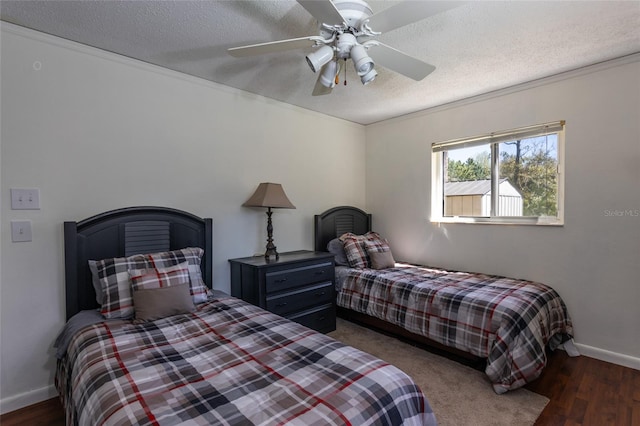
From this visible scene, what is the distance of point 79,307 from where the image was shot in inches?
84.6

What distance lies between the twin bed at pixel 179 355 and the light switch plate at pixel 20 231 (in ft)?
0.79

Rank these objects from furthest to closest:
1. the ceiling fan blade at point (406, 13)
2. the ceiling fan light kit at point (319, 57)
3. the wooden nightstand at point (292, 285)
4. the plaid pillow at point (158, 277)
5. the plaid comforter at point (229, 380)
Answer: the wooden nightstand at point (292, 285)
the plaid pillow at point (158, 277)
the ceiling fan light kit at point (319, 57)
the ceiling fan blade at point (406, 13)
the plaid comforter at point (229, 380)

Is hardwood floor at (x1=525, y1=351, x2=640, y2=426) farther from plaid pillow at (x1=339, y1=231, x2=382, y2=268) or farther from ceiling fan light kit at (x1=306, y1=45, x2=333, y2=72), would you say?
ceiling fan light kit at (x1=306, y1=45, x2=333, y2=72)

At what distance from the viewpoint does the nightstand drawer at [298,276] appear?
2707mm

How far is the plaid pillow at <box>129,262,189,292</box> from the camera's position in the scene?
1.98 meters

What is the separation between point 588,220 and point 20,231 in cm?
427

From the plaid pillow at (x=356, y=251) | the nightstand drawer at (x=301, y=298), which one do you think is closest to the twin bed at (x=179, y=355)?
the nightstand drawer at (x=301, y=298)

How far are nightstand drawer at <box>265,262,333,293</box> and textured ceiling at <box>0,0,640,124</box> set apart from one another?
1748mm

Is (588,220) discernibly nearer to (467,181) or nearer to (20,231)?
(467,181)

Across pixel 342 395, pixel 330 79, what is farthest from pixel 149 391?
pixel 330 79

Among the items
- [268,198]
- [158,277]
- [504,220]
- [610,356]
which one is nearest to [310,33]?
[268,198]

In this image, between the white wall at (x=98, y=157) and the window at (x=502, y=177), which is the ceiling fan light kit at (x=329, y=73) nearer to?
the white wall at (x=98, y=157)

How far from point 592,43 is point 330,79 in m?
1.98

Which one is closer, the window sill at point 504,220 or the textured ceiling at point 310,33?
the textured ceiling at point 310,33
